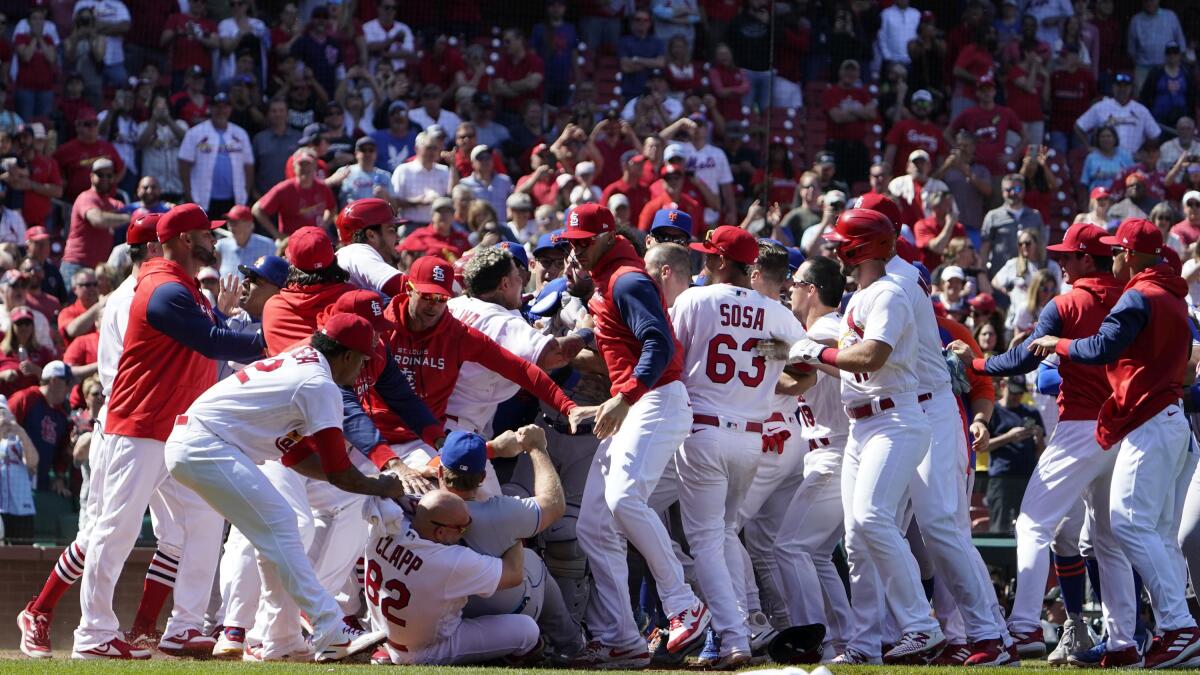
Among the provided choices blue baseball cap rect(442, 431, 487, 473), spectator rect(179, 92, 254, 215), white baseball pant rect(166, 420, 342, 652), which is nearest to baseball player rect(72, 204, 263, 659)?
white baseball pant rect(166, 420, 342, 652)

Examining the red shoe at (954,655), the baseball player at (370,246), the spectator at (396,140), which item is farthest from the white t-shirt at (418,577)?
the spectator at (396,140)

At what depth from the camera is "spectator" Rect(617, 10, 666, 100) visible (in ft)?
58.7

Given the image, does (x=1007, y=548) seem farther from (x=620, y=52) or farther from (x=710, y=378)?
(x=620, y=52)

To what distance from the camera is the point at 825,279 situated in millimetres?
8500

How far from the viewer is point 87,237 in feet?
46.1

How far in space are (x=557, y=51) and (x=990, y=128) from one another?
4.67 metres

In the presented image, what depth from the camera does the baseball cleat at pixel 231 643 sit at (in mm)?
7617

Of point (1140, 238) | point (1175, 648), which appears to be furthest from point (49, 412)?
point (1175, 648)

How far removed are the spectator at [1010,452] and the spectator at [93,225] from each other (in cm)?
728

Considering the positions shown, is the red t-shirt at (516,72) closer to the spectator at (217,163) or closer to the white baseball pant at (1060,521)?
the spectator at (217,163)

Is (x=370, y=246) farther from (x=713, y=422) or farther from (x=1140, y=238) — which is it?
(x=1140, y=238)

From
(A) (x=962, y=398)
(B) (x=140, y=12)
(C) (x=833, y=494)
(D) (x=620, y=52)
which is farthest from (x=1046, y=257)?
(B) (x=140, y=12)

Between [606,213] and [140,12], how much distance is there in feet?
35.1

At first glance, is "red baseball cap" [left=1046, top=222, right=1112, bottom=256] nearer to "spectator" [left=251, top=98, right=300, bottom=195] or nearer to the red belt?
the red belt
